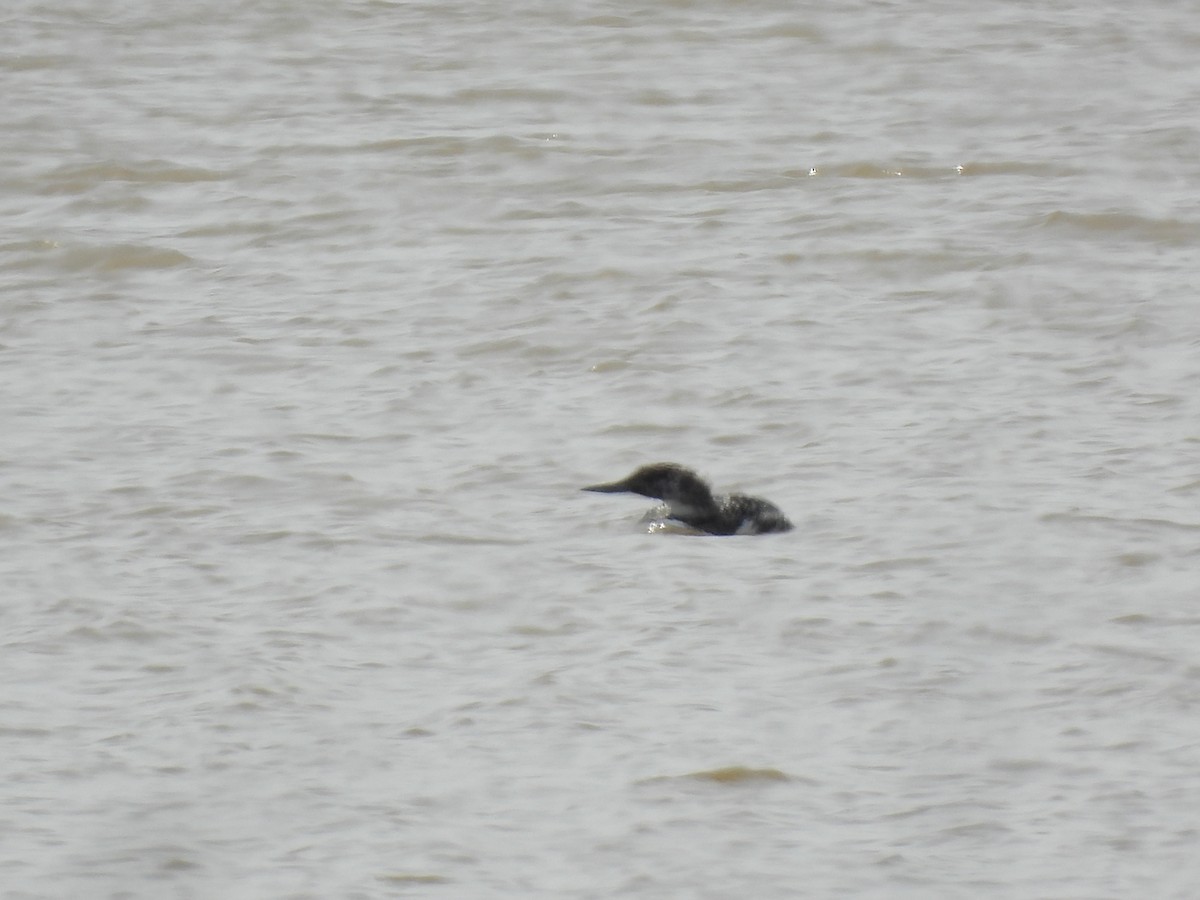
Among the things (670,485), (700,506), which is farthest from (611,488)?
(700,506)

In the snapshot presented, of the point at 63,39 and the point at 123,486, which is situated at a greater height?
the point at 63,39

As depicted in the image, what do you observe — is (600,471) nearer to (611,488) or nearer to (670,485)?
(611,488)

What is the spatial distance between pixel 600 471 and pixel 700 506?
680 millimetres

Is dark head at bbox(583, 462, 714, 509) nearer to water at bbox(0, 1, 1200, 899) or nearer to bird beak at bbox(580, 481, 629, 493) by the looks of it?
bird beak at bbox(580, 481, 629, 493)

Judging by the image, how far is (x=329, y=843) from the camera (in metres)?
4.70

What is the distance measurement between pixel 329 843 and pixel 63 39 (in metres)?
10.5

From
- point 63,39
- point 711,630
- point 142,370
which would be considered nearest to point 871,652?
point 711,630

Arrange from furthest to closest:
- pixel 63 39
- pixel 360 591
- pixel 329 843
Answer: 1. pixel 63 39
2. pixel 360 591
3. pixel 329 843

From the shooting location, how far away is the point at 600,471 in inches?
285

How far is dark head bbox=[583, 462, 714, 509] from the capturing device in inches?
262

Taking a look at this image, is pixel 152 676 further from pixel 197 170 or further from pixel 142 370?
pixel 197 170

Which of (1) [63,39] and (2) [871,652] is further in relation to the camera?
(1) [63,39]

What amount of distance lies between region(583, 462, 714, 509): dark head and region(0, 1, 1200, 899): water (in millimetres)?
125

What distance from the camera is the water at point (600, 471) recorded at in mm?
4836
